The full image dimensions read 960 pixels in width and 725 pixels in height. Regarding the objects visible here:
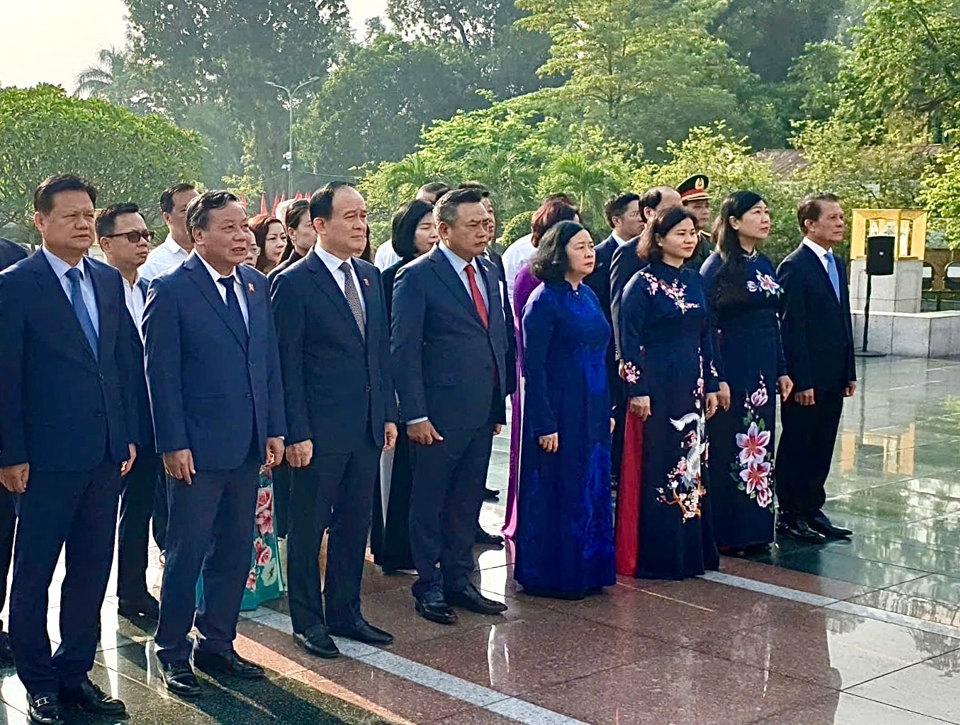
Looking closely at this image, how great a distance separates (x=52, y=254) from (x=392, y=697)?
1.87 meters

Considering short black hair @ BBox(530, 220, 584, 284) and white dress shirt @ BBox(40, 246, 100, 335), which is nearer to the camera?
white dress shirt @ BBox(40, 246, 100, 335)

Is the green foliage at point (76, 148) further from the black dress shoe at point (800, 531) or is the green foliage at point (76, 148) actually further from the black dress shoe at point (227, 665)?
the black dress shoe at point (227, 665)

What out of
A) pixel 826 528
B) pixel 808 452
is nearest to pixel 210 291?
pixel 808 452

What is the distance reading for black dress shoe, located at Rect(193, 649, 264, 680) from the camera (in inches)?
187

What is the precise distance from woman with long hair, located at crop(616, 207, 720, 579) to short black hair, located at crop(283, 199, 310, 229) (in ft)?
5.59

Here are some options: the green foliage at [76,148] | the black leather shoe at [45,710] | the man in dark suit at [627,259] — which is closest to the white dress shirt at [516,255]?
the man in dark suit at [627,259]

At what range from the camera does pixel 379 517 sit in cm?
654

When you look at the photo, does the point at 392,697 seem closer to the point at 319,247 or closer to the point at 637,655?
the point at 637,655

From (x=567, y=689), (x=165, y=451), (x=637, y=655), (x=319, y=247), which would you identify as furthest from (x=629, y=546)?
(x=165, y=451)

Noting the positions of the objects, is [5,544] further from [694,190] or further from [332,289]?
[694,190]

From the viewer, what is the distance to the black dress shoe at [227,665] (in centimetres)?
476

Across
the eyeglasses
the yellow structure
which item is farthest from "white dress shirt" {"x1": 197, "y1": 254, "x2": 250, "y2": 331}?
the yellow structure

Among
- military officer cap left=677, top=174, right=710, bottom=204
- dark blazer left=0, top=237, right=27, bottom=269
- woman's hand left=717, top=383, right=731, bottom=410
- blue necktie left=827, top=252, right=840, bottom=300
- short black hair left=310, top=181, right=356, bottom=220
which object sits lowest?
woman's hand left=717, top=383, right=731, bottom=410

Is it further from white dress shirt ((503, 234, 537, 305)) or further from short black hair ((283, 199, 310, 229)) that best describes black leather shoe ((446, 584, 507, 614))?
white dress shirt ((503, 234, 537, 305))
